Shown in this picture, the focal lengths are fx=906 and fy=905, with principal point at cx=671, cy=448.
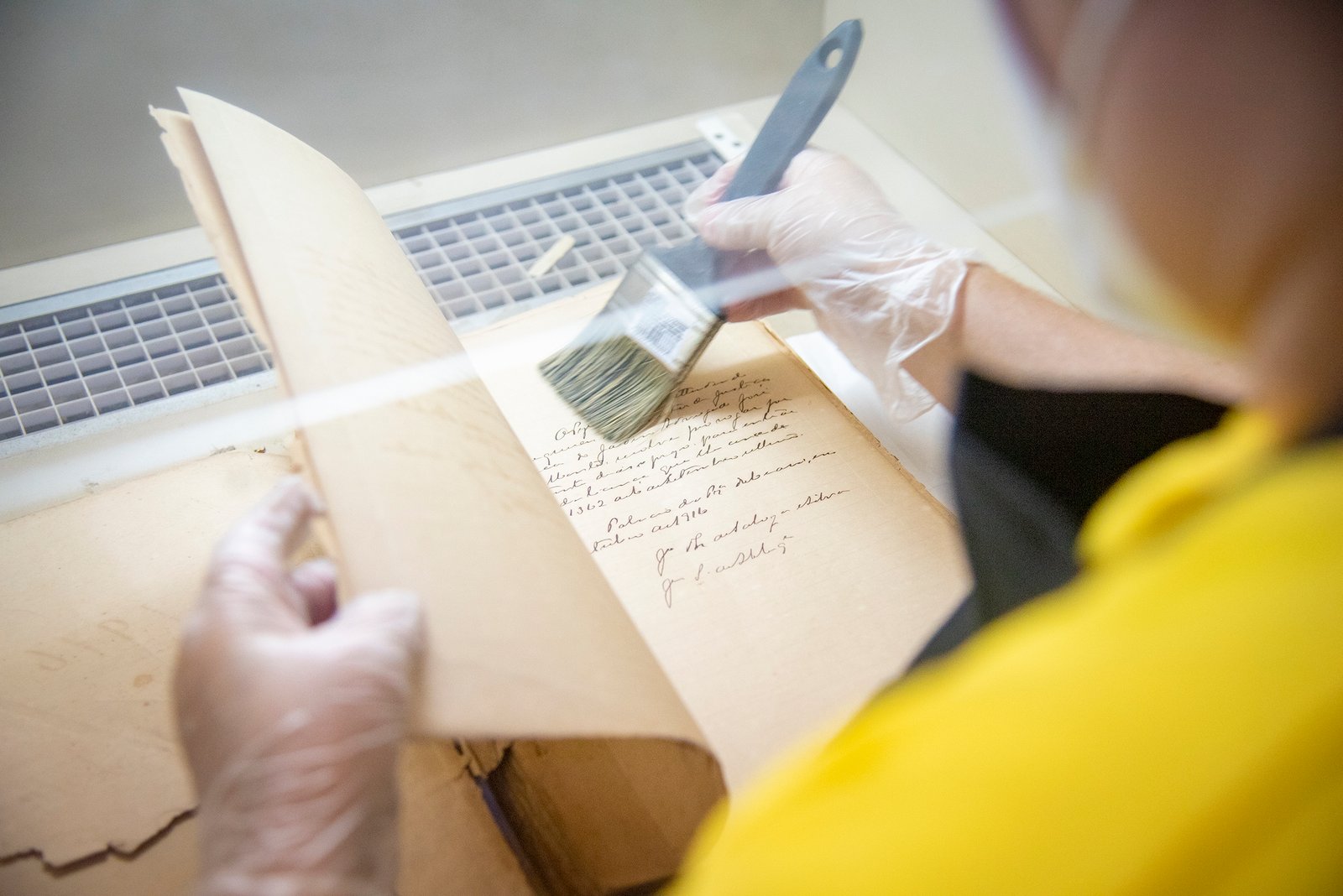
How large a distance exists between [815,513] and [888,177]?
473 millimetres

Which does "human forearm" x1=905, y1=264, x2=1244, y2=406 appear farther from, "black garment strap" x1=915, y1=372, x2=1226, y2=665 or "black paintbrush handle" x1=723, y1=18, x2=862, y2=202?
"black paintbrush handle" x1=723, y1=18, x2=862, y2=202

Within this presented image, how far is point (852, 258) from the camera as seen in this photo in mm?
848

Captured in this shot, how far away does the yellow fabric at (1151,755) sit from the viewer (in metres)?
0.27

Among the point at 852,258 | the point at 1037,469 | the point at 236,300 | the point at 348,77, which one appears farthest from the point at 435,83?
the point at 1037,469

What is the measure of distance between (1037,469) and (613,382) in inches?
13.9

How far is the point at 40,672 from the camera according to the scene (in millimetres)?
599

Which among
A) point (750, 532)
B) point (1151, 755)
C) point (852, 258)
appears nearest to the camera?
point (1151, 755)

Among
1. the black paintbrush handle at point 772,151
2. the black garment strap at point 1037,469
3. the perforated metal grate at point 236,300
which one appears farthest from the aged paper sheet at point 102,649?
the black garment strap at point 1037,469

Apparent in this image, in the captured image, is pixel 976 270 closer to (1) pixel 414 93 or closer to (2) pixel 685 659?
(2) pixel 685 659

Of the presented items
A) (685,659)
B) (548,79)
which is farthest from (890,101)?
(685,659)

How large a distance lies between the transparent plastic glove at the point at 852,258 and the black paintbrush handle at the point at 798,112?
0.02 meters

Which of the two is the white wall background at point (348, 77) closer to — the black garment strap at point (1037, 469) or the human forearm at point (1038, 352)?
the human forearm at point (1038, 352)

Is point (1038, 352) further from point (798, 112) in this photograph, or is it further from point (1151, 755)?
point (1151, 755)

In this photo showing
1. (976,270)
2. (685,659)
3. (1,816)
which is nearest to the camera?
(1,816)
